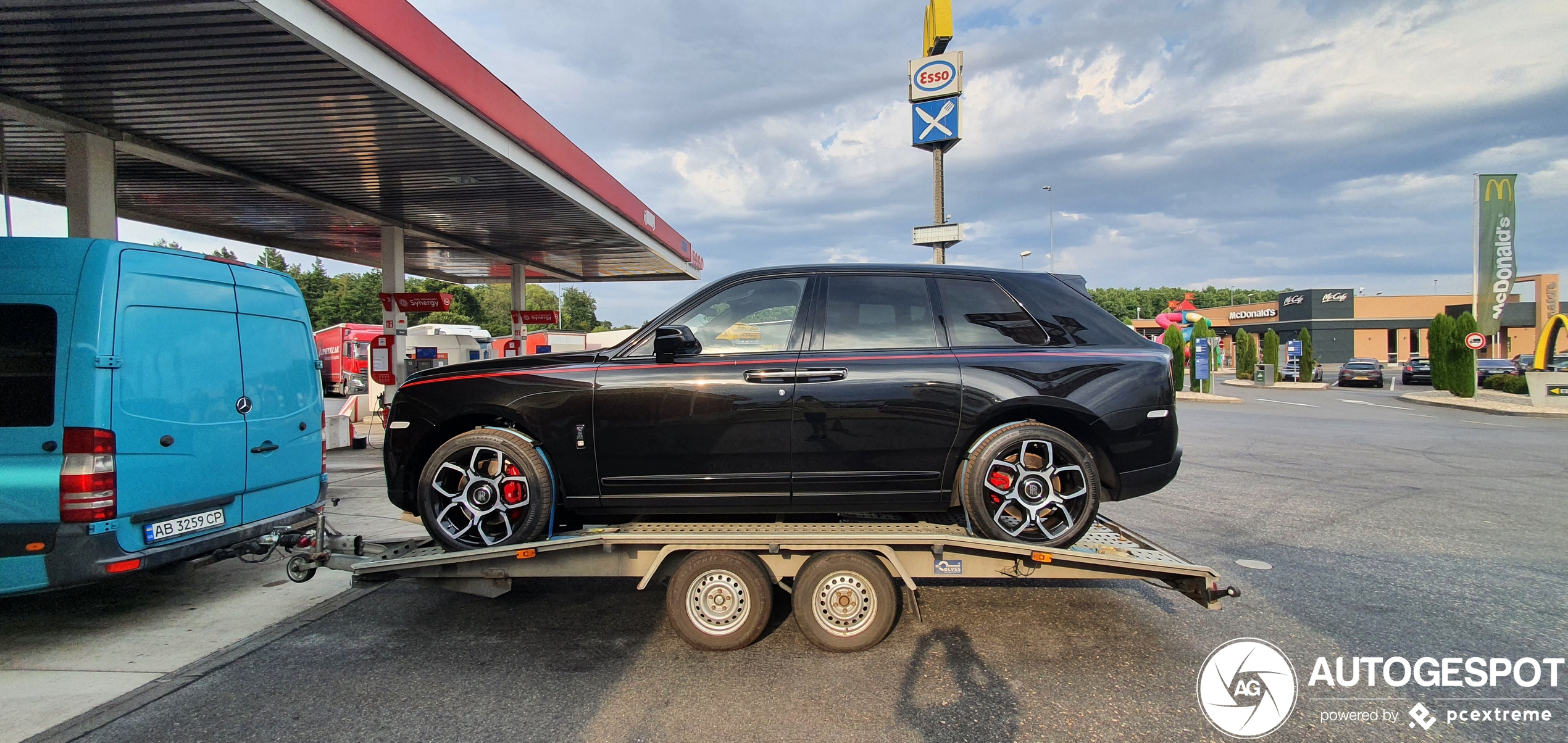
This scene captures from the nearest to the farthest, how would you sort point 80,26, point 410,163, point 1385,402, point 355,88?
1. point 80,26
2. point 355,88
3. point 410,163
4. point 1385,402

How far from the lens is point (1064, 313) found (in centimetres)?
407

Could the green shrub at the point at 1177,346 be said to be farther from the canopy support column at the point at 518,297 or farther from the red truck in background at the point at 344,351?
the red truck in background at the point at 344,351

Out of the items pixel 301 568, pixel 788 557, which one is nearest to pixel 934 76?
pixel 788 557

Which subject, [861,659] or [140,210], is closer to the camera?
[861,659]

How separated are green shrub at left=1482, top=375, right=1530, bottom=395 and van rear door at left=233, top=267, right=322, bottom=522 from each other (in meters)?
32.2

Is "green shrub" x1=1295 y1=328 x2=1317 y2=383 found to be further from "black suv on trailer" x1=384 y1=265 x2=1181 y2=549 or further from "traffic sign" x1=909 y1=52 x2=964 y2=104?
"black suv on trailer" x1=384 y1=265 x2=1181 y2=549

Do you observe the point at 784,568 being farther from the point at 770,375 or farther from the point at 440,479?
the point at 440,479

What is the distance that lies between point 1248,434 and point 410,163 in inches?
607

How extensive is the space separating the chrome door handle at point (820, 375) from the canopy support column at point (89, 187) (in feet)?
Answer: 30.6

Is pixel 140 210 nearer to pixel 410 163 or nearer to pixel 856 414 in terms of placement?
pixel 410 163

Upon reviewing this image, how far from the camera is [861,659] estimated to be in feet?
11.7

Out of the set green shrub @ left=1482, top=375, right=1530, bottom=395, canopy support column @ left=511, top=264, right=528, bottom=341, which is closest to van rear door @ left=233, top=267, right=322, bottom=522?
canopy support column @ left=511, top=264, right=528, bottom=341

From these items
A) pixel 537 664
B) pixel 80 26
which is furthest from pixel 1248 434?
pixel 80 26

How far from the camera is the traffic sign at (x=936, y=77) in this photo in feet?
35.1
